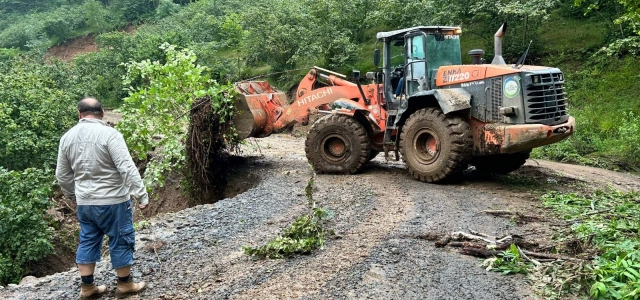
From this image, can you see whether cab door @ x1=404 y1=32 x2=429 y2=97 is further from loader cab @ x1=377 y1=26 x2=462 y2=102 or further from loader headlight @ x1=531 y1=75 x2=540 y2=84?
loader headlight @ x1=531 y1=75 x2=540 y2=84

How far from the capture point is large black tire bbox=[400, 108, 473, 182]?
820 centimetres

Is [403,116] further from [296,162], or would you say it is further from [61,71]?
[61,71]

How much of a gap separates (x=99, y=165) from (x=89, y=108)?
1.65 feet

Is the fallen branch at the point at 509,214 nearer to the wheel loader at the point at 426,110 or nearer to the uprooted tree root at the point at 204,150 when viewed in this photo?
the wheel loader at the point at 426,110

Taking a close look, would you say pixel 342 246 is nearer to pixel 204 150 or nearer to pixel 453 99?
pixel 453 99

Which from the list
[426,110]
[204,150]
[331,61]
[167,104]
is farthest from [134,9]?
[426,110]

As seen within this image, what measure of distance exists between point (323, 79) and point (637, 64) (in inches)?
458

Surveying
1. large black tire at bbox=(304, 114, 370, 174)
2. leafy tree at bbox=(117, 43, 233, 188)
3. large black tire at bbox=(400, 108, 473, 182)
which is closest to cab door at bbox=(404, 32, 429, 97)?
large black tire at bbox=(400, 108, 473, 182)

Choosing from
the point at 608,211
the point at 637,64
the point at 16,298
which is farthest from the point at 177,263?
the point at 637,64

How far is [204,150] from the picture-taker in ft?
33.2

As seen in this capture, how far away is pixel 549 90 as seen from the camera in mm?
7949

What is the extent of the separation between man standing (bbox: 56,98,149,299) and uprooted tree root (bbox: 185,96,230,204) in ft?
17.5

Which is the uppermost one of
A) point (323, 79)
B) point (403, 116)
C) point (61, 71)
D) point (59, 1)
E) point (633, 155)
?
point (59, 1)

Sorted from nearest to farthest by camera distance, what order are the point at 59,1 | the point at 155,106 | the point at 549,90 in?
the point at 549,90 → the point at 155,106 → the point at 59,1
